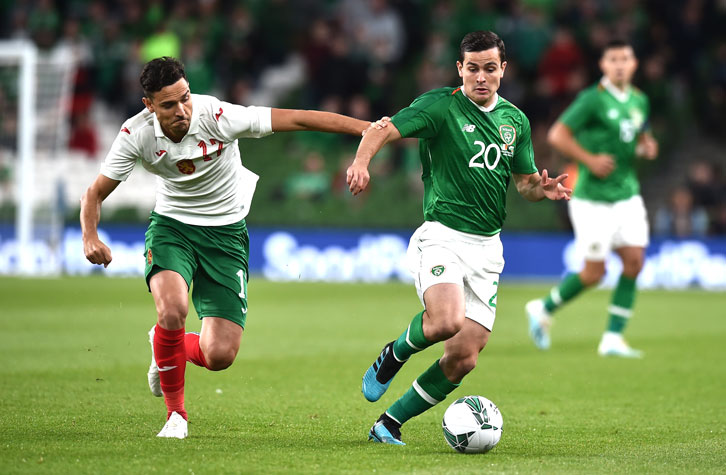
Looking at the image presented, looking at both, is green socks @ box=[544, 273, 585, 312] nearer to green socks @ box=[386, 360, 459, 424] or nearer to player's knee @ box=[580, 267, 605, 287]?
player's knee @ box=[580, 267, 605, 287]

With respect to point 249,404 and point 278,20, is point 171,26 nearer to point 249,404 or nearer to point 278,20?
point 278,20

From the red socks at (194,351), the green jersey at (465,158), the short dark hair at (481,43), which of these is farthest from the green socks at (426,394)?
the short dark hair at (481,43)

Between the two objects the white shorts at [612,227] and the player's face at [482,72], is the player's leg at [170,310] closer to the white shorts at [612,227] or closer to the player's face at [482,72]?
the player's face at [482,72]

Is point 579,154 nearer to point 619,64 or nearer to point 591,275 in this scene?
point 619,64

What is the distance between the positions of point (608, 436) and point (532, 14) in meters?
15.3

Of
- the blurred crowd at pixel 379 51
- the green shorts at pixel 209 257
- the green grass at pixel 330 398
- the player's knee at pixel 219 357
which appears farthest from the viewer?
the blurred crowd at pixel 379 51

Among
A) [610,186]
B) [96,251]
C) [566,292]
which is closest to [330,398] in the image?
[96,251]

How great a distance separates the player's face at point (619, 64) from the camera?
33.4ft

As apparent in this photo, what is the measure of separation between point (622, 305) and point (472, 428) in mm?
4998

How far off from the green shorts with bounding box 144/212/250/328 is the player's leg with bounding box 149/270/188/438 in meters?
0.22

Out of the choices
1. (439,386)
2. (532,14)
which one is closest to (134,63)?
(532,14)

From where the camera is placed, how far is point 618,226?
10.1 metres

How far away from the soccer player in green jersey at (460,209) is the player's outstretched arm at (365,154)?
0.01 meters

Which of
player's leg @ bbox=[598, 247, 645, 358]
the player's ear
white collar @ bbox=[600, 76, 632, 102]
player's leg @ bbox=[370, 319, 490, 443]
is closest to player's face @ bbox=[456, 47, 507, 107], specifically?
player's leg @ bbox=[370, 319, 490, 443]
